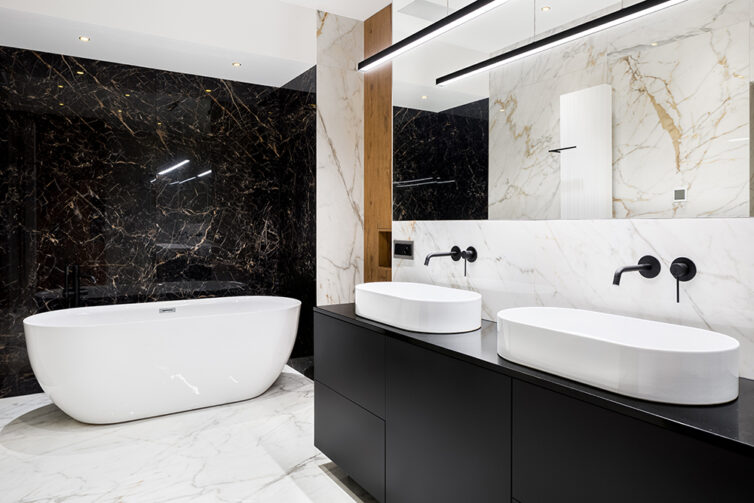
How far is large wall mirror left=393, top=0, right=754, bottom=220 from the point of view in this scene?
142cm

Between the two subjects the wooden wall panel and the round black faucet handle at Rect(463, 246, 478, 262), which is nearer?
the round black faucet handle at Rect(463, 246, 478, 262)

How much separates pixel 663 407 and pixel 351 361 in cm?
130

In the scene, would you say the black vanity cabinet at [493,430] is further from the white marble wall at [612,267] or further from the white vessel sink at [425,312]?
the white marble wall at [612,267]

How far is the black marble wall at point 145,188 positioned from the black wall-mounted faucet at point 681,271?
2.59m

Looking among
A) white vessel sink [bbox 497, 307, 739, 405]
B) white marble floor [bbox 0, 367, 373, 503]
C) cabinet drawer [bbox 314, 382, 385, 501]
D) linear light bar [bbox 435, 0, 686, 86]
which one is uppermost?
linear light bar [bbox 435, 0, 686, 86]

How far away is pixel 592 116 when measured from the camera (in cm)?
175

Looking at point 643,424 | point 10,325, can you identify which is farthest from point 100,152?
point 643,424

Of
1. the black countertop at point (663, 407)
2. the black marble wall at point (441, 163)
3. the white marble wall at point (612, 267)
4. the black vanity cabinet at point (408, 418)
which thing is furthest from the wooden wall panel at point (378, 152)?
the black countertop at point (663, 407)

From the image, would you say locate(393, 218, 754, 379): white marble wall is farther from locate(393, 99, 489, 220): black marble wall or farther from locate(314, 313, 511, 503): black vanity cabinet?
locate(314, 313, 511, 503): black vanity cabinet

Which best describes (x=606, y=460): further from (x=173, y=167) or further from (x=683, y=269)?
(x=173, y=167)

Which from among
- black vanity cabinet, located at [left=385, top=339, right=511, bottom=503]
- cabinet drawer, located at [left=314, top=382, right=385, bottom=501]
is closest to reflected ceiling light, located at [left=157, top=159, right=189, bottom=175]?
cabinet drawer, located at [left=314, top=382, right=385, bottom=501]

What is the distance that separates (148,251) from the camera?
3727 mm

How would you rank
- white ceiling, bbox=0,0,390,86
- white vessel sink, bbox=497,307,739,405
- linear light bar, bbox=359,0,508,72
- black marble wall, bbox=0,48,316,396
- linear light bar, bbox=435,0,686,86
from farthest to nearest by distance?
black marble wall, bbox=0,48,316,396 < white ceiling, bbox=0,0,390,86 < linear light bar, bbox=359,0,508,72 < linear light bar, bbox=435,0,686,86 < white vessel sink, bbox=497,307,739,405

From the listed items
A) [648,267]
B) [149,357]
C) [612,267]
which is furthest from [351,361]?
[149,357]
